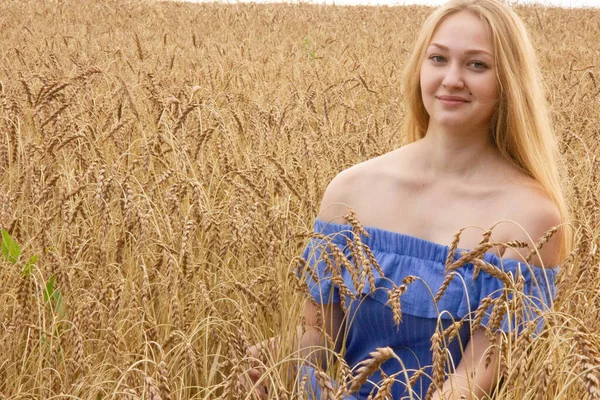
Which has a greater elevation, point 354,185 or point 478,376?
point 354,185

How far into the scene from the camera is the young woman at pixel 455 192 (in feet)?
6.79

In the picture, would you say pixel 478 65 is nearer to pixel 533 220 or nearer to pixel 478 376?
pixel 533 220

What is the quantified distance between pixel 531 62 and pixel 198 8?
35.7 feet

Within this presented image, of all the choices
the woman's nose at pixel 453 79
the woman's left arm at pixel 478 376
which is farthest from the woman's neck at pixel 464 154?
the woman's left arm at pixel 478 376

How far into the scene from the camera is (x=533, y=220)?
6.67 ft

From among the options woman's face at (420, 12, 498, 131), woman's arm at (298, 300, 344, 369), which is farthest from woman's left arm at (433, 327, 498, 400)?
woman's face at (420, 12, 498, 131)

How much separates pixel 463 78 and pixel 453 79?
0.13ft

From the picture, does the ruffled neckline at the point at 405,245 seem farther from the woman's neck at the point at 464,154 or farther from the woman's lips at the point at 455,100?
the woman's lips at the point at 455,100

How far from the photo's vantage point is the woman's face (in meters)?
2.13

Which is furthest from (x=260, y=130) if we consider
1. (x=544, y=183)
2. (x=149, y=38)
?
(x=149, y=38)

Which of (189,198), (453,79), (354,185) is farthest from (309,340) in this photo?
(189,198)

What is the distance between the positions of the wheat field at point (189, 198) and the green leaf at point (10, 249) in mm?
11

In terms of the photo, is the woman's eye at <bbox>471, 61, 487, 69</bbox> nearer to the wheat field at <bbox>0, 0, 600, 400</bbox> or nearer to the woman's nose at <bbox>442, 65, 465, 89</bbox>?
the woman's nose at <bbox>442, 65, 465, 89</bbox>

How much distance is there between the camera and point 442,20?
2254mm
